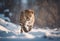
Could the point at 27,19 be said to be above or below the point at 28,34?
above

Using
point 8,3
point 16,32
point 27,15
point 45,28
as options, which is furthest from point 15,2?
point 45,28

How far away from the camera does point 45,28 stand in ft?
8.11

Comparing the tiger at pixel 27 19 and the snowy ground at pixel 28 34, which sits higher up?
the tiger at pixel 27 19

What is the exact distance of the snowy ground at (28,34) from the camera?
95.7 inches

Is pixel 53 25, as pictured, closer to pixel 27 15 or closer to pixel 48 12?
pixel 48 12

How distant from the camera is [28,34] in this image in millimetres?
2451

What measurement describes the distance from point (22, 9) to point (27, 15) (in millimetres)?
123

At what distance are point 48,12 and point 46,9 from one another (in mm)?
58

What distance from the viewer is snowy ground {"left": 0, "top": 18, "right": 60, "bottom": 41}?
2432mm

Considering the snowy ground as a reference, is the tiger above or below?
above

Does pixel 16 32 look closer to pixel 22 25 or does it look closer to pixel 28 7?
pixel 22 25

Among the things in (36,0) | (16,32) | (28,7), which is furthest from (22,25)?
(36,0)

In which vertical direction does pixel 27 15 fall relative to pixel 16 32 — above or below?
above

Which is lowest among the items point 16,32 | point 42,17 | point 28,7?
point 16,32
